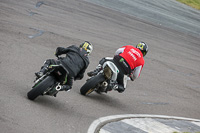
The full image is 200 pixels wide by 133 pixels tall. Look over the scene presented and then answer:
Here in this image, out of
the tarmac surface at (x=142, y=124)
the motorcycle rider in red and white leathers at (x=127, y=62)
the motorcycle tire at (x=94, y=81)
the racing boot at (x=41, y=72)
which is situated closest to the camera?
the tarmac surface at (x=142, y=124)

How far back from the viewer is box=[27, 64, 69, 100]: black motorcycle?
23.1 feet

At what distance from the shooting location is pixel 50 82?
23.4ft

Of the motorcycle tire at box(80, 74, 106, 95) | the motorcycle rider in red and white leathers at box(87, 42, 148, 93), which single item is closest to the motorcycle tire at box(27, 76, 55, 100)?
the motorcycle tire at box(80, 74, 106, 95)

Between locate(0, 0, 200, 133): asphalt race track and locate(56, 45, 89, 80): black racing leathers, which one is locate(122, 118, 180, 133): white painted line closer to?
locate(0, 0, 200, 133): asphalt race track

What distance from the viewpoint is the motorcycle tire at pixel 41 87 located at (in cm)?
702

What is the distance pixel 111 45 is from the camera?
616 inches

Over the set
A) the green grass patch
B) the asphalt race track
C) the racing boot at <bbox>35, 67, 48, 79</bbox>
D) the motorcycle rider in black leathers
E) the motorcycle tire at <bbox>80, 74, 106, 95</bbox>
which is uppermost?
the motorcycle rider in black leathers

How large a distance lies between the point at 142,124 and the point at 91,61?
4.87 m

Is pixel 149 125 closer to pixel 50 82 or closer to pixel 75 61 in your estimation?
pixel 75 61

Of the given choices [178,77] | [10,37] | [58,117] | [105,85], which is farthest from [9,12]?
[58,117]

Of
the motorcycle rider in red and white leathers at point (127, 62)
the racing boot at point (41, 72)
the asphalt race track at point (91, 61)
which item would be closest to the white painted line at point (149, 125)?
the asphalt race track at point (91, 61)

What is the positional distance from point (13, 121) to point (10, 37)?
6.28 meters

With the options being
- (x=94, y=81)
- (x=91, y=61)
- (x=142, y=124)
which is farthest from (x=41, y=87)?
(x=91, y=61)

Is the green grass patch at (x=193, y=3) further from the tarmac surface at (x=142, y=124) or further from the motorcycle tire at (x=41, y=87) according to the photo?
the motorcycle tire at (x=41, y=87)
